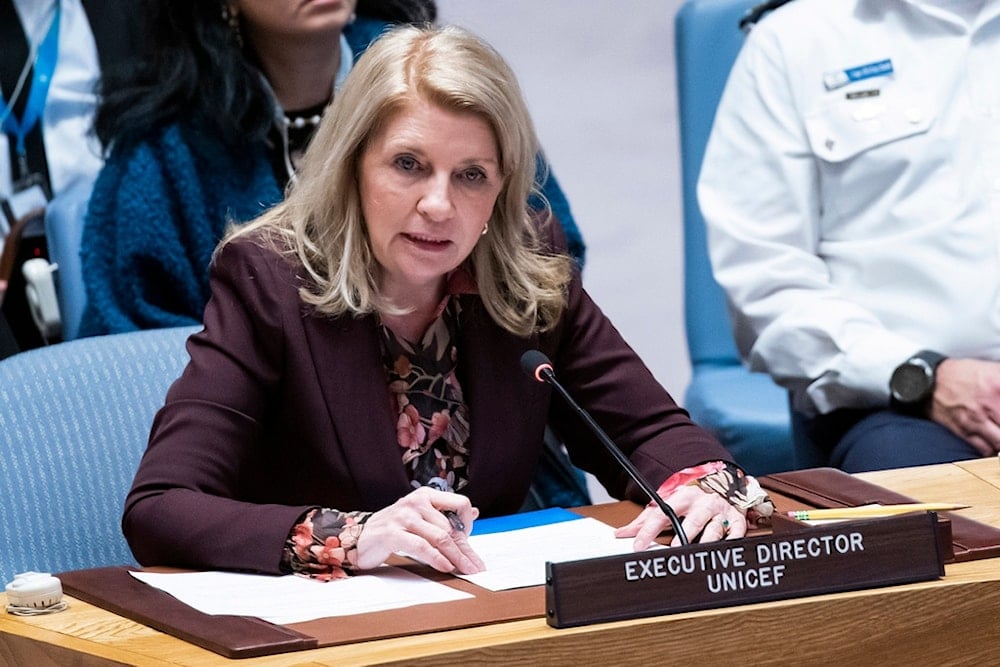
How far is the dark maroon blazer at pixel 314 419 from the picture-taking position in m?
1.79

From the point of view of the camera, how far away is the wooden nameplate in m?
1.39

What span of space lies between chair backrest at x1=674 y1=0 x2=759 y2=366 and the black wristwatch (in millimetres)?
816

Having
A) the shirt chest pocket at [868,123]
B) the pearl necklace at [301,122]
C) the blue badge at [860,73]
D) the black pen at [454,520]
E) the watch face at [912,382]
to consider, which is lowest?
the watch face at [912,382]

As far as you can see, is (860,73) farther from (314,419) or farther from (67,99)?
(67,99)

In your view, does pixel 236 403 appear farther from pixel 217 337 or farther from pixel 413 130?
pixel 413 130

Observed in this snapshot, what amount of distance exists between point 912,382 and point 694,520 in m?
0.89

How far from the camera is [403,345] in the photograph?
2.07 meters

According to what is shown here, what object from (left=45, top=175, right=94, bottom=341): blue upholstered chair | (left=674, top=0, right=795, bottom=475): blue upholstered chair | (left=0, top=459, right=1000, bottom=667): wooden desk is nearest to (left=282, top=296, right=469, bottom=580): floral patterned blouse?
(left=0, top=459, right=1000, bottom=667): wooden desk

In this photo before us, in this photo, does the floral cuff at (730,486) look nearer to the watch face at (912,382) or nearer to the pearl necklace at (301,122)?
the watch face at (912,382)

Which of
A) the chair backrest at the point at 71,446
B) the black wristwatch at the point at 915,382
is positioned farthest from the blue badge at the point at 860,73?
the chair backrest at the point at 71,446

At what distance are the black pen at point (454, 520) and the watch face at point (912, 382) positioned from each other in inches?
43.9

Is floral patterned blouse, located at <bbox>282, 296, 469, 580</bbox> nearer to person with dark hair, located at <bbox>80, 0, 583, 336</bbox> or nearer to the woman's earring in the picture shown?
person with dark hair, located at <bbox>80, 0, 583, 336</bbox>

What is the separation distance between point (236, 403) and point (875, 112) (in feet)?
4.37

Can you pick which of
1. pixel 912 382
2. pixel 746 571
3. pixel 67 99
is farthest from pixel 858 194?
pixel 67 99
